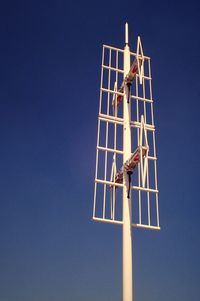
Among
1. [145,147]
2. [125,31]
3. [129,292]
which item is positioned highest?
[125,31]

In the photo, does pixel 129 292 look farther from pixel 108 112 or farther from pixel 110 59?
pixel 110 59

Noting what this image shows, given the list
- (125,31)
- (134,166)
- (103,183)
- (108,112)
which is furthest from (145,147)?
(125,31)

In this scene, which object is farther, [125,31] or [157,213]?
[125,31]

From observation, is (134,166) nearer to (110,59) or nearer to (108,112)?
(108,112)

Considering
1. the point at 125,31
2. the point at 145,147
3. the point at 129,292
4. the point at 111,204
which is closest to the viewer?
the point at 129,292

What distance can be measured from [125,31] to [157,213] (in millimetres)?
11221

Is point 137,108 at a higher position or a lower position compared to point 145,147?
higher

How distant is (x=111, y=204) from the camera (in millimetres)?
16703

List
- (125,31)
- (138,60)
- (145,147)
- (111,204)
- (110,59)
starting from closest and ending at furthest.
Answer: (145,147), (111,204), (138,60), (110,59), (125,31)

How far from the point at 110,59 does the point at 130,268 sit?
440 inches

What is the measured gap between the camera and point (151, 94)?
18969 millimetres

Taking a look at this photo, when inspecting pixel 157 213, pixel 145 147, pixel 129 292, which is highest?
pixel 145 147

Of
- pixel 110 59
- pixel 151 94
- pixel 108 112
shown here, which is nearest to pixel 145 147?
pixel 108 112

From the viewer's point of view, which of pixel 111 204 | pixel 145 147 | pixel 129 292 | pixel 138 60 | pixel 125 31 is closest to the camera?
pixel 129 292
